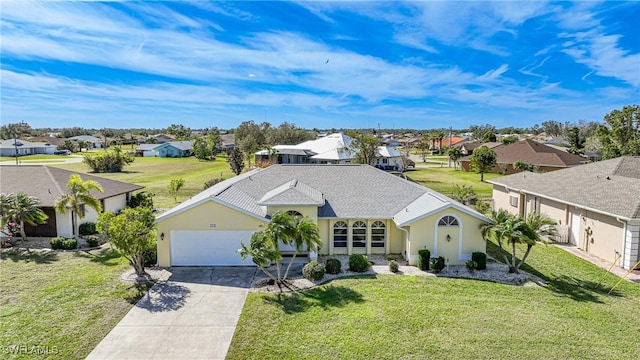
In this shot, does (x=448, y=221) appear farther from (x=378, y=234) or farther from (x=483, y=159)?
(x=483, y=159)

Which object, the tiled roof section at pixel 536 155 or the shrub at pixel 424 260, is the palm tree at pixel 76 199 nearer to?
the shrub at pixel 424 260

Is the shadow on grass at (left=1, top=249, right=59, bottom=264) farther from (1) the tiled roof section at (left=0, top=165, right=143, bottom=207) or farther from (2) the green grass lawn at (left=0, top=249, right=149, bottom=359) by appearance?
(1) the tiled roof section at (left=0, top=165, right=143, bottom=207)

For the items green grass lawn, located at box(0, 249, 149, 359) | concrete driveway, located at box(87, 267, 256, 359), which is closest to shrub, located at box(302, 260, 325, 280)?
concrete driveway, located at box(87, 267, 256, 359)

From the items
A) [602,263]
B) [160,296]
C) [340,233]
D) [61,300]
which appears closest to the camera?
[61,300]

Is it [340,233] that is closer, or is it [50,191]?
[340,233]

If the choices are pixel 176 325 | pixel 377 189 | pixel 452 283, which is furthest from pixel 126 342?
pixel 377 189

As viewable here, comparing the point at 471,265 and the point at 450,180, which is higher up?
the point at 450,180

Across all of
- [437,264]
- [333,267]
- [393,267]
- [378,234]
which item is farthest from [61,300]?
[437,264]
